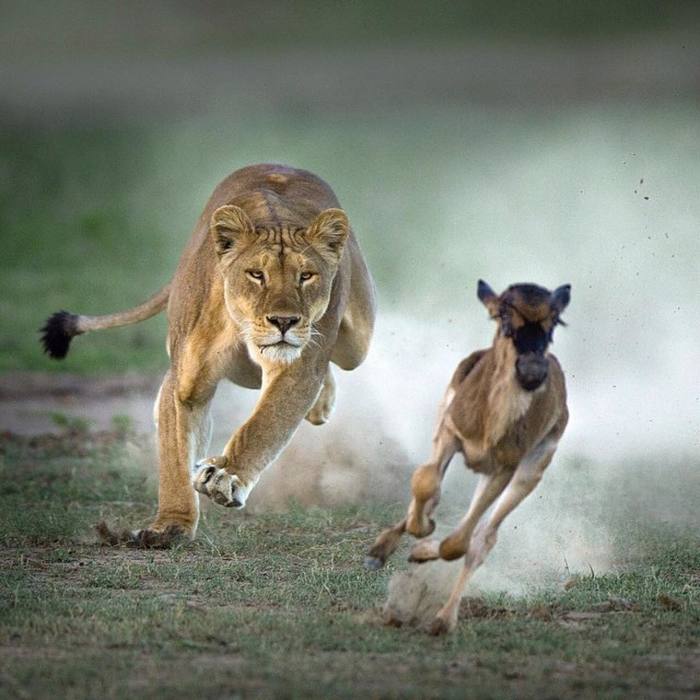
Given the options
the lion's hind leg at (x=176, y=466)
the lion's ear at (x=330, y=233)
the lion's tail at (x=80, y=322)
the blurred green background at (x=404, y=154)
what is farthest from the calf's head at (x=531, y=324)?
the blurred green background at (x=404, y=154)

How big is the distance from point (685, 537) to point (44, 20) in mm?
31398

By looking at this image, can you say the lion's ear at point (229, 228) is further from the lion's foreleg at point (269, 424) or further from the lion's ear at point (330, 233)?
the lion's foreleg at point (269, 424)

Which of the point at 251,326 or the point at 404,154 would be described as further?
the point at 404,154

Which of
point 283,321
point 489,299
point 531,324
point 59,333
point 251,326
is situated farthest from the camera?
point 59,333

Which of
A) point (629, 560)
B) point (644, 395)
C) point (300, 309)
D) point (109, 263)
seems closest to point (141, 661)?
point (300, 309)

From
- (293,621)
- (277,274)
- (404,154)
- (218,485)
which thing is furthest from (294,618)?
(404,154)

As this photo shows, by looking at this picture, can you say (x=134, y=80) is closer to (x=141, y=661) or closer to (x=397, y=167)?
(x=397, y=167)

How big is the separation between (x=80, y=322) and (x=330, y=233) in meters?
1.93

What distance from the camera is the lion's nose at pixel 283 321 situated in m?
7.12

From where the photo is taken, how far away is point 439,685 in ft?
17.9

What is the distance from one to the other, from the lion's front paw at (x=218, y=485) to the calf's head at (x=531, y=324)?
1398 millimetres

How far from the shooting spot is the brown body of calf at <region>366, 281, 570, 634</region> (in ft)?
19.7

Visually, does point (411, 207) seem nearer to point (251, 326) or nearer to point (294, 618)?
point (251, 326)

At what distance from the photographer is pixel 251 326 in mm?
7234
